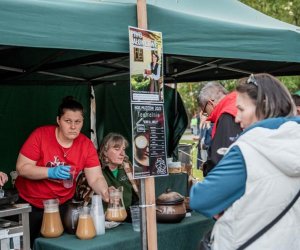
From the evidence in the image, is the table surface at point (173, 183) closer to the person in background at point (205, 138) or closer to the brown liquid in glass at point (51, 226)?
the person in background at point (205, 138)

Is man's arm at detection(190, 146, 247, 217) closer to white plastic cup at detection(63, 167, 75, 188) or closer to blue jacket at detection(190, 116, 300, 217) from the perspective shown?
blue jacket at detection(190, 116, 300, 217)

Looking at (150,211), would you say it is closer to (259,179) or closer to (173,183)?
(259,179)

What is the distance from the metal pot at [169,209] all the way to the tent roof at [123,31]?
0.90m

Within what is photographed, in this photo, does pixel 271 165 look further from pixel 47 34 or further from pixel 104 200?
pixel 104 200

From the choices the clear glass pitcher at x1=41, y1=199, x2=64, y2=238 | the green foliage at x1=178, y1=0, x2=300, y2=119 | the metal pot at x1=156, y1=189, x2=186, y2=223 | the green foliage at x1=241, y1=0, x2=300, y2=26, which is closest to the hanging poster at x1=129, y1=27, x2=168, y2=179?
the metal pot at x1=156, y1=189, x2=186, y2=223

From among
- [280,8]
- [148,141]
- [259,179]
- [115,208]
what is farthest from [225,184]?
[280,8]

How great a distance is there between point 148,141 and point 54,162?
2.83 ft

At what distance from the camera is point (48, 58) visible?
379cm

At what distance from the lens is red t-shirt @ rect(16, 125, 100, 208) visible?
10.3 ft

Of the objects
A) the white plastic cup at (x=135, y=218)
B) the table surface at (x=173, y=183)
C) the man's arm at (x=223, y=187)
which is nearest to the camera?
the man's arm at (x=223, y=187)

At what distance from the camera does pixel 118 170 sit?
3521 mm

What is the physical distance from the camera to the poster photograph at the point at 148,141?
253 cm

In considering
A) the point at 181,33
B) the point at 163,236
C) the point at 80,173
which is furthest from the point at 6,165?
the point at 181,33

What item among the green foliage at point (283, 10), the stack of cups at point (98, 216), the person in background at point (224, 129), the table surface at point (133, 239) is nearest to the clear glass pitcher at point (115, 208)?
the table surface at point (133, 239)
